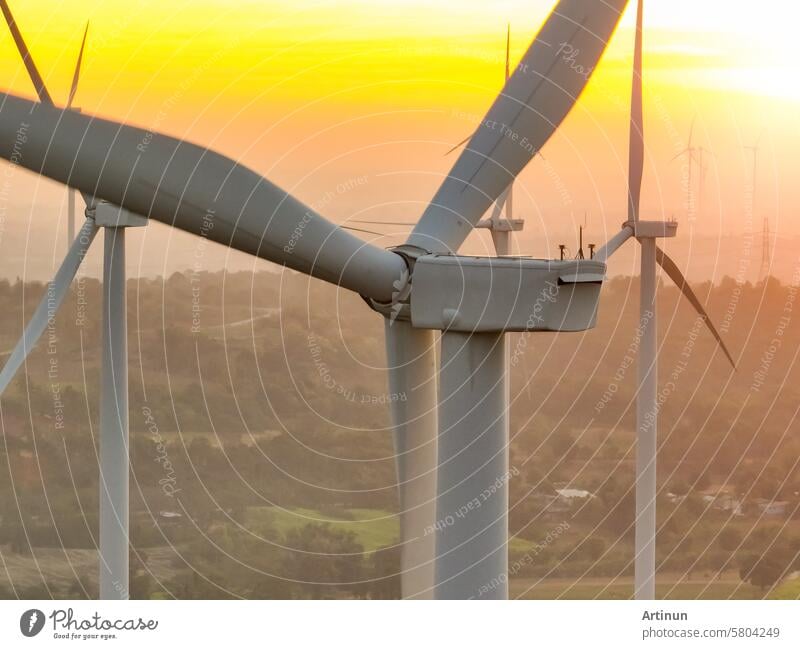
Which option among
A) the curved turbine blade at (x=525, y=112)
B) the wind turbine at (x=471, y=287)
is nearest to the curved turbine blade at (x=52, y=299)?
the wind turbine at (x=471, y=287)

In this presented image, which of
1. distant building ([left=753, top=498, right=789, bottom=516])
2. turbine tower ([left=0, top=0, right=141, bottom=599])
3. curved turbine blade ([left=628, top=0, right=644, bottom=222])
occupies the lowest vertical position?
distant building ([left=753, top=498, right=789, bottom=516])

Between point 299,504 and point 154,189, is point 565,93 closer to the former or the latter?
point 154,189

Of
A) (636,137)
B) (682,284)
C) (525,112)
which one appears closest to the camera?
(525,112)

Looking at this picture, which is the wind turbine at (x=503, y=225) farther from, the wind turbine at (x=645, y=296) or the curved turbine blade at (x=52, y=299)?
the curved turbine blade at (x=52, y=299)

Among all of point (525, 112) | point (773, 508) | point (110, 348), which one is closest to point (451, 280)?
point (525, 112)

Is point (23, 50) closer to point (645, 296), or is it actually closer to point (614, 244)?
point (614, 244)

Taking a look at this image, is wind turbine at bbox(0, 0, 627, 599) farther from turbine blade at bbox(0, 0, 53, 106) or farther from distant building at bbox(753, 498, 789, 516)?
distant building at bbox(753, 498, 789, 516)

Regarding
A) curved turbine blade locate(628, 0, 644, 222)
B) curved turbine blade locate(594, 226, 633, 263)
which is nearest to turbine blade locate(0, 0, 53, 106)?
curved turbine blade locate(594, 226, 633, 263)
